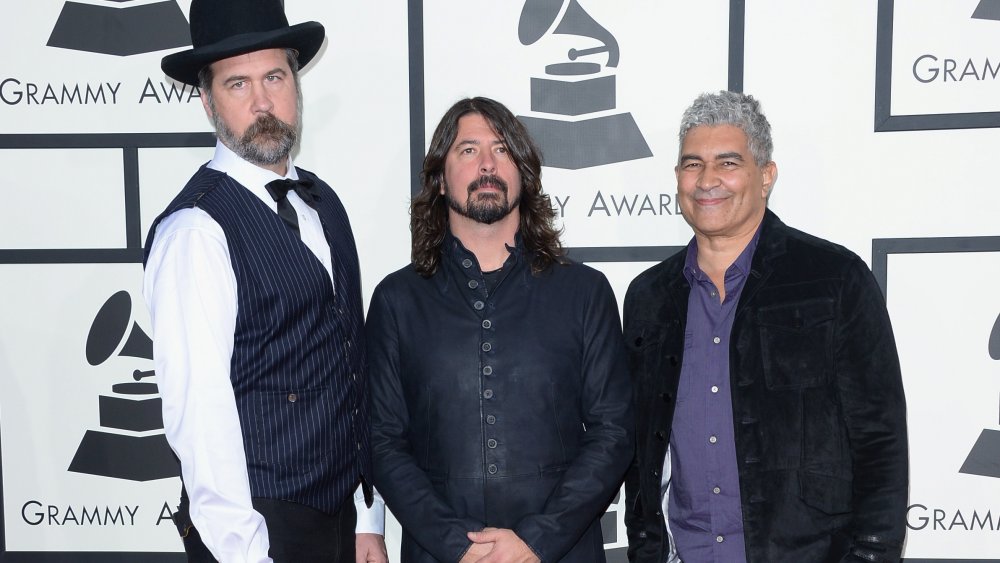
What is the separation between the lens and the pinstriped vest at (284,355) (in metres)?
1.69

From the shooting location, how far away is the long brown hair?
212 cm

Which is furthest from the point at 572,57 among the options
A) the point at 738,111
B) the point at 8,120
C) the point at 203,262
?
the point at 8,120

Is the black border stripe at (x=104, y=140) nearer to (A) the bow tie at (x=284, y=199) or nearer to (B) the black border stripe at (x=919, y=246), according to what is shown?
(A) the bow tie at (x=284, y=199)

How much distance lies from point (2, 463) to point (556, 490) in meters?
2.04

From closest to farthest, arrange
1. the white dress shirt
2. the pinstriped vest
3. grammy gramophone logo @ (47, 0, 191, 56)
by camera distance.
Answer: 1. the white dress shirt
2. the pinstriped vest
3. grammy gramophone logo @ (47, 0, 191, 56)

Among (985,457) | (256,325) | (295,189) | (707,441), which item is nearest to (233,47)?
(295,189)

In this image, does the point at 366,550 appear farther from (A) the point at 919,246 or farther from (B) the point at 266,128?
(A) the point at 919,246

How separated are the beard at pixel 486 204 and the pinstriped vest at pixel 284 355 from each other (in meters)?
0.36

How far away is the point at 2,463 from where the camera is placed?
2.81 meters

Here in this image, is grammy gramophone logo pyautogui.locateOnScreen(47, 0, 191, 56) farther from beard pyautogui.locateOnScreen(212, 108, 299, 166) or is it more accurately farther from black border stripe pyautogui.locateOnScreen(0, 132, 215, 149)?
beard pyautogui.locateOnScreen(212, 108, 299, 166)

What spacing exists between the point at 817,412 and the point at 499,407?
2.42 ft

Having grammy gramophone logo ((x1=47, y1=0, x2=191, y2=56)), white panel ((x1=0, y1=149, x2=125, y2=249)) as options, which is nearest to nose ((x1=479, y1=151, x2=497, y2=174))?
grammy gramophone logo ((x1=47, y1=0, x2=191, y2=56))

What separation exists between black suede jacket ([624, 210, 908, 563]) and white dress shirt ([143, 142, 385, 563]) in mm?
1089

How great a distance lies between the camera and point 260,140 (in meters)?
1.84
